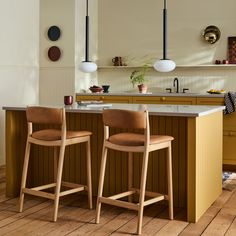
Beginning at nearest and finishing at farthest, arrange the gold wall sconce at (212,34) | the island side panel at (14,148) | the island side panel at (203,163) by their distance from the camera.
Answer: the island side panel at (203,163), the island side panel at (14,148), the gold wall sconce at (212,34)

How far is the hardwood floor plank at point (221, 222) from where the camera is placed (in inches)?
136

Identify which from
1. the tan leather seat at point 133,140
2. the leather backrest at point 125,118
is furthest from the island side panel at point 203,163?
the leather backrest at point 125,118

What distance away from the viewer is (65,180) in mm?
4473

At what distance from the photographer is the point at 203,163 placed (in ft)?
12.6

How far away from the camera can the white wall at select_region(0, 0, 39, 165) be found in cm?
593

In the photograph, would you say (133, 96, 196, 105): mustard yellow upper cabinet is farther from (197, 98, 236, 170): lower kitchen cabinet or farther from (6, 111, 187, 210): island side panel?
(6, 111, 187, 210): island side panel

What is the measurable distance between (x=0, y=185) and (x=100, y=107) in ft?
4.73

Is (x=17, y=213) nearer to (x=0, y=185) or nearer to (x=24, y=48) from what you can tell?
(x=0, y=185)

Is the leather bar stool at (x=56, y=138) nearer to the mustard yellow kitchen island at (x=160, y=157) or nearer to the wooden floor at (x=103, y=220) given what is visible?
the wooden floor at (x=103, y=220)

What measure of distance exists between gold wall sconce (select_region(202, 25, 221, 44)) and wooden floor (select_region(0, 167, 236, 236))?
3020mm

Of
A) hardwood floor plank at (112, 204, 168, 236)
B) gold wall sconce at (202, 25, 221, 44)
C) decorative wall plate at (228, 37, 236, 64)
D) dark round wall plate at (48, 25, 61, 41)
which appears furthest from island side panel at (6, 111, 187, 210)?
gold wall sconce at (202, 25, 221, 44)

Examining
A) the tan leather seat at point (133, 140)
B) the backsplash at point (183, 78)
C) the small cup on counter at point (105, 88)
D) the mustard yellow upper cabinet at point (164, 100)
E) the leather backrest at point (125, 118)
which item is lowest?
the tan leather seat at point (133, 140)

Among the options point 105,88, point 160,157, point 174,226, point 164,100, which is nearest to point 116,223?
point 174,226

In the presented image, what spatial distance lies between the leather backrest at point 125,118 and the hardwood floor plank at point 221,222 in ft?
2.96
